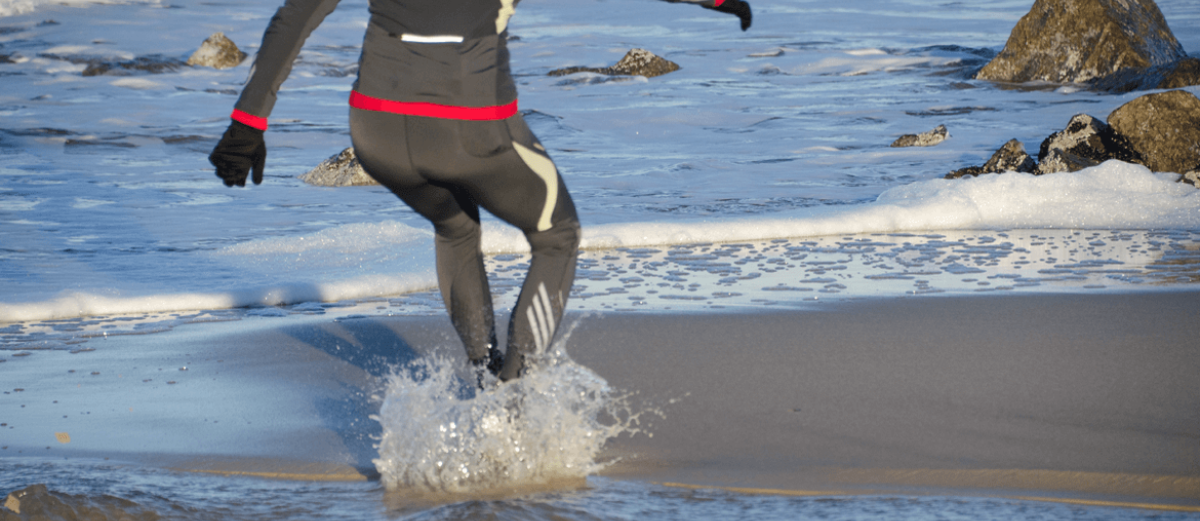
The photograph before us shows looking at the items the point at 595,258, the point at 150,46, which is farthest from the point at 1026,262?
the point at 150,46

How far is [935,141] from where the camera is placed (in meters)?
10.9

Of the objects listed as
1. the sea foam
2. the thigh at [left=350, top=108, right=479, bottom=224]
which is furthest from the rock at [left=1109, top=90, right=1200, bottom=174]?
the sea foam

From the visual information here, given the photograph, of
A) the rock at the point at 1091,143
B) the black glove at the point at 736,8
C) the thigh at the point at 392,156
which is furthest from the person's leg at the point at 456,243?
the rock at the point at 1091,143

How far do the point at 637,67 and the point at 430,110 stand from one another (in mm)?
17991

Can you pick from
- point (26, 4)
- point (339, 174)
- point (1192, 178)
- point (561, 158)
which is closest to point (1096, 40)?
point (561, 158)

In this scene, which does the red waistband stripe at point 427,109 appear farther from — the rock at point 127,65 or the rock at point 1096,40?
the rock at point 127,65

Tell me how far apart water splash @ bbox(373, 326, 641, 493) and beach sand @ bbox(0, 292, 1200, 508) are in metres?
0.17

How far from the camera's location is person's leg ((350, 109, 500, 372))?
2178mm

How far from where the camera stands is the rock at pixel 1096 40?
1549 centimetres

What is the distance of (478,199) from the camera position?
2.23 metres

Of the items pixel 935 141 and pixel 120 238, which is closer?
pixel 120 238

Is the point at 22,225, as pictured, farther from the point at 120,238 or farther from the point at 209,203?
the point at 209,203

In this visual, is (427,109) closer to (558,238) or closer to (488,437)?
(558,238)

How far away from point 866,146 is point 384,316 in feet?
26.8
